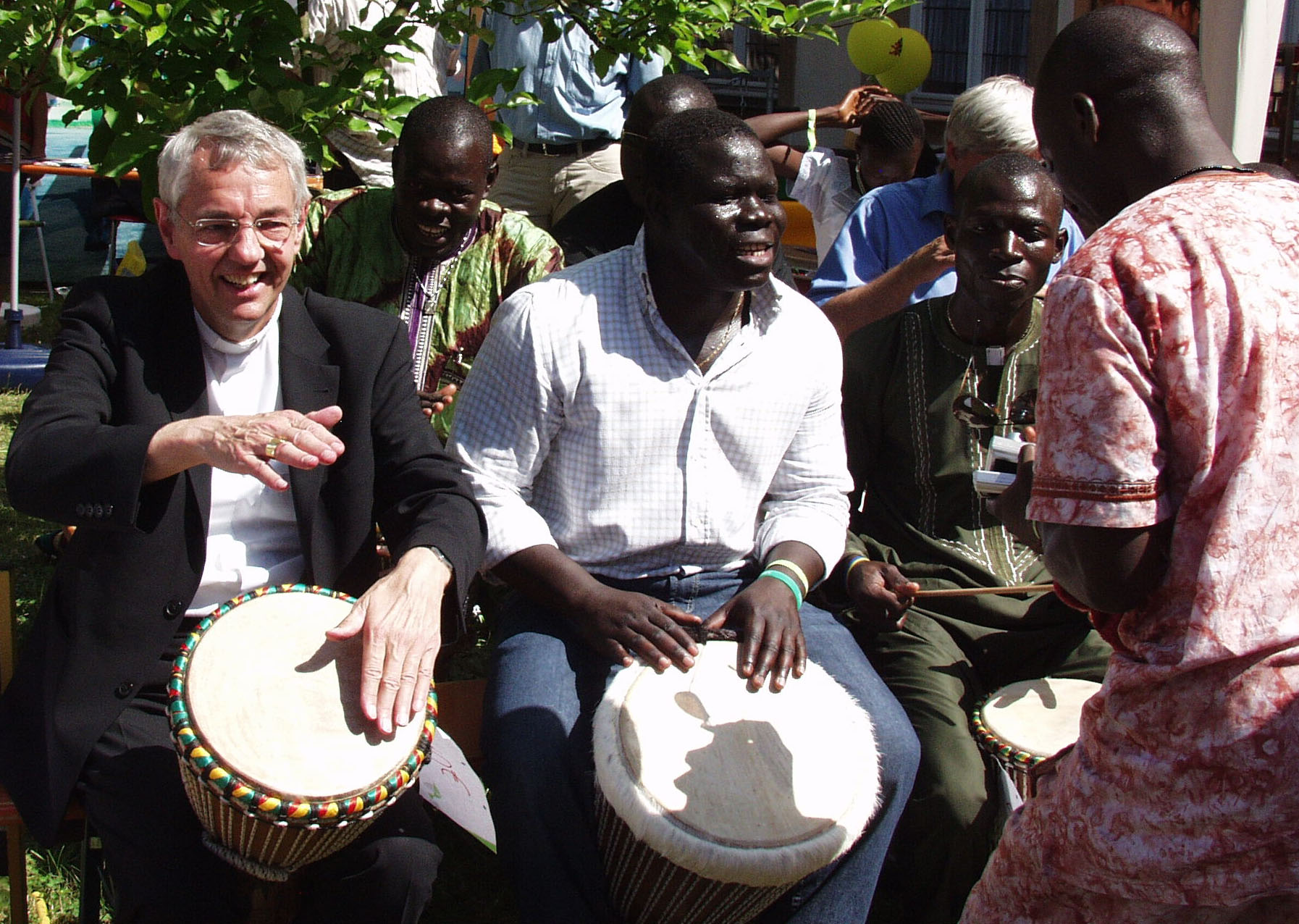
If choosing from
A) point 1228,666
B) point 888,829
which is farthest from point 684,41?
point 1228,666

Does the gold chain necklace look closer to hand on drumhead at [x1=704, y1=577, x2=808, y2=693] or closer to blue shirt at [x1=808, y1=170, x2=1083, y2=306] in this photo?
hand on drumhead at [x1=704, y1=577, x2=808, y2=693]

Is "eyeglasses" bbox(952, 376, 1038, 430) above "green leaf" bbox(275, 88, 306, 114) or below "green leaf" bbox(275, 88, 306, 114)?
below

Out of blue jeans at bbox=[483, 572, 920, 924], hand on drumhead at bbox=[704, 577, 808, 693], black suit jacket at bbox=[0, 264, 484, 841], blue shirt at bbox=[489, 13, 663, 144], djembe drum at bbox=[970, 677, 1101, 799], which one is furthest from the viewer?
blue shirt at bbox=[489, 13, 663, 144]

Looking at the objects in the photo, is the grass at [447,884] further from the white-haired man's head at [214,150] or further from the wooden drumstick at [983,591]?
the wooden drumstick at [983,591]

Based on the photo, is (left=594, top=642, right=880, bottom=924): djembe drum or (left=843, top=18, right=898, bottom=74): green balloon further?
(left=843, top=18, right=898, bottom=74): green balloon

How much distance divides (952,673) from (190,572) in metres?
1.79

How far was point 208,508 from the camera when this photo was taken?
2.40 metres

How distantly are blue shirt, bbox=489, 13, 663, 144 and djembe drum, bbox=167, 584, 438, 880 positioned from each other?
350 centimetres

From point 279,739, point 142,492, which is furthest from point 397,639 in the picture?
point 142,492

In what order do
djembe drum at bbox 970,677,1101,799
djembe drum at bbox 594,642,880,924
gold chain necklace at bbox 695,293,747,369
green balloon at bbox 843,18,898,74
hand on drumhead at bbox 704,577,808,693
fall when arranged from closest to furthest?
djembe drum at bbox 594,642,880,924
hand on drumhead at bbox 704,577,808,693
djembe drum at bbox 970,677,1101,799
gold chain necklace at bbox 695,293,747,369
green balloon at bbox 843,18,898,74

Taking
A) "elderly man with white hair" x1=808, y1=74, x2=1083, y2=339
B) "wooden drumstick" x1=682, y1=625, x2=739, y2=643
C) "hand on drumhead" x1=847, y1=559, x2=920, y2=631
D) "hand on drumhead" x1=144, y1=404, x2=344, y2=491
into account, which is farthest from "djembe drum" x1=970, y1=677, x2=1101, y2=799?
"hand on drumhead" x1=144, y1=404, x2=344, y2=491

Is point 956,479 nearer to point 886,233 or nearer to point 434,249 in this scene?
point 886,233

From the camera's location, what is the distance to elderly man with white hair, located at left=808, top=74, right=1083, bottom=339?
3975 millimetres

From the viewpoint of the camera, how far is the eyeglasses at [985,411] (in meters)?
3.22
